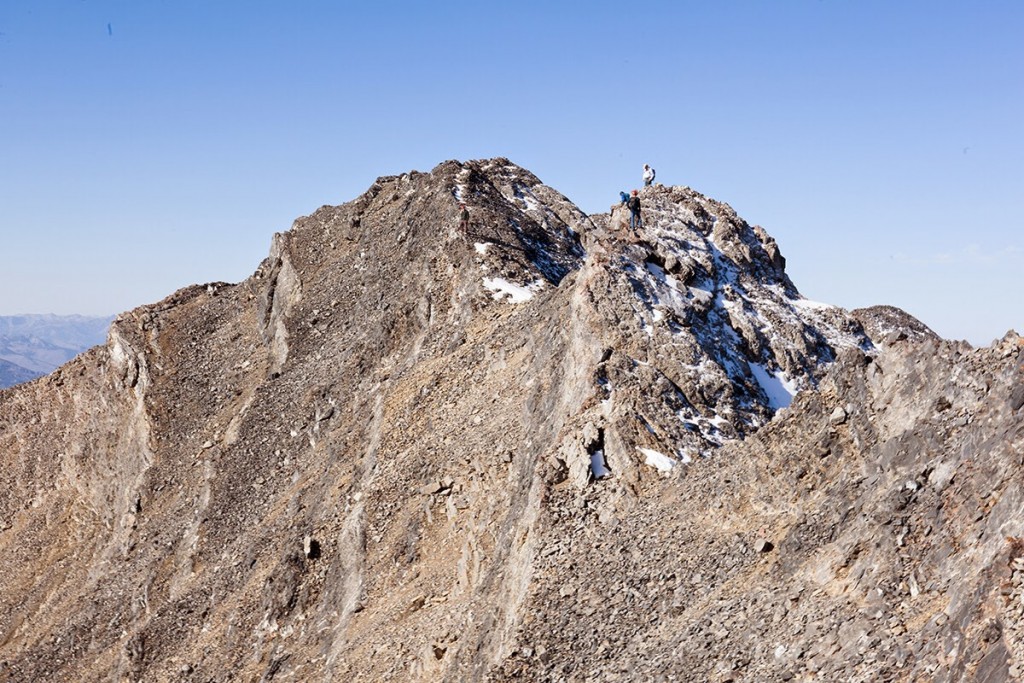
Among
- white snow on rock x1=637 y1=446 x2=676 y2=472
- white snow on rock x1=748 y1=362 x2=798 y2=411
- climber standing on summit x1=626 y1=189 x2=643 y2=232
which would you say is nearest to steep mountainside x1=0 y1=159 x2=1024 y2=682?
white snow on rock x1=637 y1=446 x2=676 y2=472

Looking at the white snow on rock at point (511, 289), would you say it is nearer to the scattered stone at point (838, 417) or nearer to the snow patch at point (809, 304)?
the snow patch at point (809, 304)

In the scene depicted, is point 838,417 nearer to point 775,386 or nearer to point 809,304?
point 775,386

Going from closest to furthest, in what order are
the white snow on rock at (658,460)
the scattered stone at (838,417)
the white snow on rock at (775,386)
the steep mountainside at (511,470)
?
1. the steep mountainside at (511,470)
2. the scattered stone at (838,417)
3. the white snow on rock at (658,460)
4. the white snow on rock at (775,386)

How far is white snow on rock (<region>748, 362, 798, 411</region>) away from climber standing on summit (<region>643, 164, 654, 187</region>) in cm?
1744

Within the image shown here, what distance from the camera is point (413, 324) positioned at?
180 ft

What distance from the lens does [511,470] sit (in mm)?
39656

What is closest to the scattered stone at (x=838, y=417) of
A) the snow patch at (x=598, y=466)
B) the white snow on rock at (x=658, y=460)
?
the white snow on rock at (x=658, y=460)

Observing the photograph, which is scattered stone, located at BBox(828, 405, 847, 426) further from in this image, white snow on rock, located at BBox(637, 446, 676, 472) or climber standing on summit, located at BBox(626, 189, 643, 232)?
climber standing on summit, located at BBox(626, 189, 643, 232)

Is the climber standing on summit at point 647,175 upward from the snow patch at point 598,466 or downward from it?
upward

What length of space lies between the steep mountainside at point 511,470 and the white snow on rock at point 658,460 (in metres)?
0.08

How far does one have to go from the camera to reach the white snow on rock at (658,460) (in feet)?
109

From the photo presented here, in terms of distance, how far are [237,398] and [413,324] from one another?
12613mm

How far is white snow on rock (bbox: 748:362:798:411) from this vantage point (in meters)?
42.2

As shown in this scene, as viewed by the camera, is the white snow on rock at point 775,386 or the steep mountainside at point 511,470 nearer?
the steep mountainside at point 511,470
